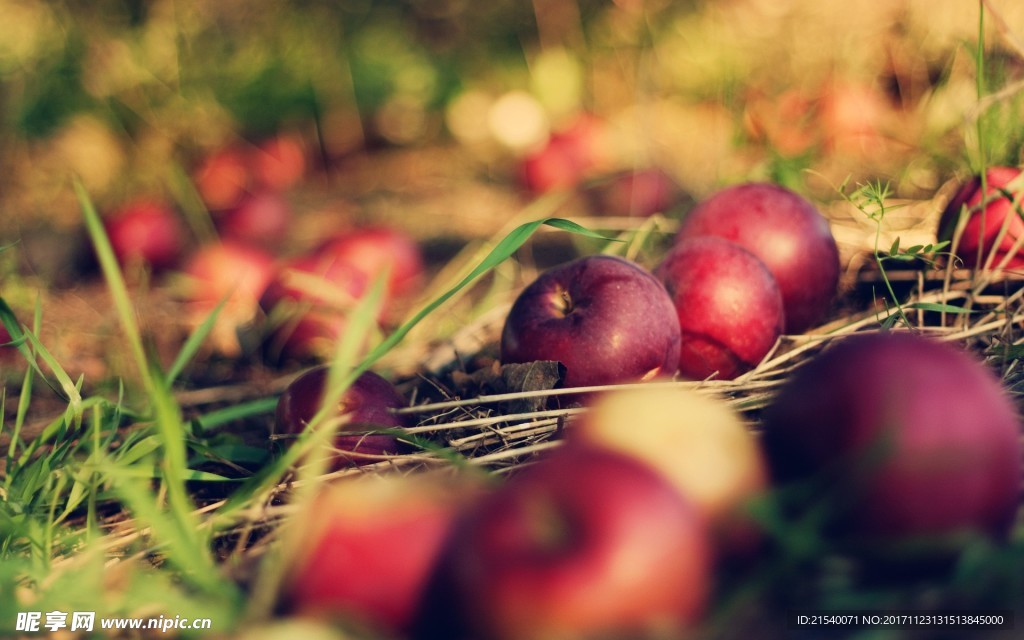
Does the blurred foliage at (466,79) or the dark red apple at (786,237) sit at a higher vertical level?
the blurred foliage at (466,79)

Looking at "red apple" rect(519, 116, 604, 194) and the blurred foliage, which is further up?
the blurred foliage

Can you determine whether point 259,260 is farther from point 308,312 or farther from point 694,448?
point 694,448

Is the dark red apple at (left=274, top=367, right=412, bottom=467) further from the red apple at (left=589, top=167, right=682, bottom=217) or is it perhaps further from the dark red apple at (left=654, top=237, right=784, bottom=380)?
the red apple at (left=589, top=167, right=682, bottom=217)

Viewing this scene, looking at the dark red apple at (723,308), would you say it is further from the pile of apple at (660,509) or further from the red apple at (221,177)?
the red apple at (221,177)

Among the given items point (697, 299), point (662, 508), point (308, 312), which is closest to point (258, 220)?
point (308, 312)

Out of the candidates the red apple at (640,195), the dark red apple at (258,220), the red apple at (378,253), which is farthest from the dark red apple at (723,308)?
the dark red apple at (258,220)

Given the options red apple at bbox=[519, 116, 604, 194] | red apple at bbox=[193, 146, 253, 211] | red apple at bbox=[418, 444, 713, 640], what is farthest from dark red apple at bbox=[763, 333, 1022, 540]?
red apple at bbox=[193, 146, 253, 211]
